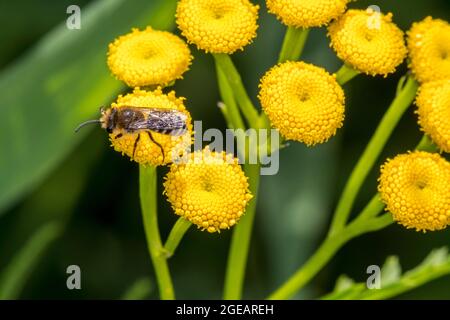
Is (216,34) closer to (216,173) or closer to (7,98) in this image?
(216,173)

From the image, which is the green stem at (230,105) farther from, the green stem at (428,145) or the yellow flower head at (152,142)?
the green stem at (428,145)

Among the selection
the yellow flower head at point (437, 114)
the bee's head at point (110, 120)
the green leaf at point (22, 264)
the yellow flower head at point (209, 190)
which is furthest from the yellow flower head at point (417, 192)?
the green leaf at point (22, 264)

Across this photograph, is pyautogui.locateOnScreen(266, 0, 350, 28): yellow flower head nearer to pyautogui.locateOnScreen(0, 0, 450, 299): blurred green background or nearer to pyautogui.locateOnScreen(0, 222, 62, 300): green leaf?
pyautogui.locateOnScreen(0, 0, 450, 299): blurred green background

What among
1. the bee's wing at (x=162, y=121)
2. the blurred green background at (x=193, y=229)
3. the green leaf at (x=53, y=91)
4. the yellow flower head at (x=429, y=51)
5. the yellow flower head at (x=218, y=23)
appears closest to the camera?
the bee's wing at (x=162, y=121)

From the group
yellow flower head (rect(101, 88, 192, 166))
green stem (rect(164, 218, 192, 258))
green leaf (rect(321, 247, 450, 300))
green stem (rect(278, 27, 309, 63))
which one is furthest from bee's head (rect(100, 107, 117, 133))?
green leaf (rect(321, 247, 450, 300))
